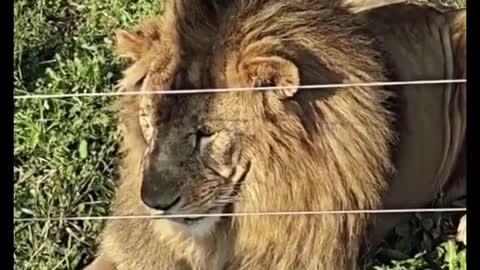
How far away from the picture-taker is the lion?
1936 mm

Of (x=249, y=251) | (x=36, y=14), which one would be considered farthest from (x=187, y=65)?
(x=36, y=14)

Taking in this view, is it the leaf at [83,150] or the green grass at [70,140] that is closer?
the green grass at [70,140]

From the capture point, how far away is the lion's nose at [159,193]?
1912 mm

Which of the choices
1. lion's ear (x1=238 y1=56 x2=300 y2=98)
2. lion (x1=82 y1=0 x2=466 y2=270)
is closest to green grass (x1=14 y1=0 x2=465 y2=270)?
lion (x1=82 y1=0 x2=466 y2=270)

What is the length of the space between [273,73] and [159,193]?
0.26m

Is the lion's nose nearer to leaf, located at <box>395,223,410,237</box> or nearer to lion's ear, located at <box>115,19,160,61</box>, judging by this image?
lion's ear, located at <box>115,19,160,61</box>

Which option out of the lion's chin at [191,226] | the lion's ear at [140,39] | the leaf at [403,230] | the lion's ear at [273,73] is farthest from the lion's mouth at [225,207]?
the leaf at [403,230]

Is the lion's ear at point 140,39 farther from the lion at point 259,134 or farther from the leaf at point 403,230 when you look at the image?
the leaf at point 403,230

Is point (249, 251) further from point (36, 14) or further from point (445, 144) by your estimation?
point (36, 14)

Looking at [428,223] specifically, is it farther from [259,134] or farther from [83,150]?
[83,150]

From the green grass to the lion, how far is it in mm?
151

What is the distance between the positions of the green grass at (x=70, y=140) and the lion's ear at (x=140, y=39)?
388mm

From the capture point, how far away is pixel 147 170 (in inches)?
76.4
